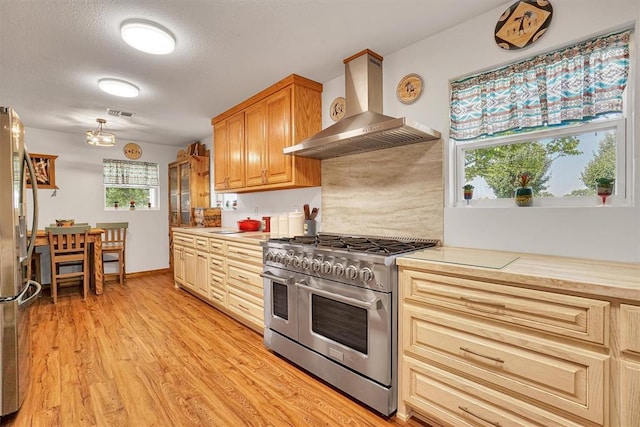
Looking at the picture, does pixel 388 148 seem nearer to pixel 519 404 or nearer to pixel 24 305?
pixel 519 404

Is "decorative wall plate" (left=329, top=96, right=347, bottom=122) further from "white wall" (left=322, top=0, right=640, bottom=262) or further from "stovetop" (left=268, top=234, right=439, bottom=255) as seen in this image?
"stovetop" (left=268, top=234, right=439, bottom=255)

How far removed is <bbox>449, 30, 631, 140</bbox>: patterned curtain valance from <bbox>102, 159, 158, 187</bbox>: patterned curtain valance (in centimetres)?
534

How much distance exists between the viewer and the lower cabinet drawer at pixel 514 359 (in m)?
1.15

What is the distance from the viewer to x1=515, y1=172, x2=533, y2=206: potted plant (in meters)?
1.83

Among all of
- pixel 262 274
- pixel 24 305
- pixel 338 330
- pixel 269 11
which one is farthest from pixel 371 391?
pixel 269 11

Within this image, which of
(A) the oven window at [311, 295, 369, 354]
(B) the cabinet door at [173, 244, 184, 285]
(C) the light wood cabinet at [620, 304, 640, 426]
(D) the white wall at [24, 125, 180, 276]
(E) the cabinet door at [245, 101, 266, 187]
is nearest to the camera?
(C) the light wood cabinet at [620, 304, 640, 426]

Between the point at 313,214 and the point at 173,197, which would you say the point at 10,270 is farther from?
the point at 173,197

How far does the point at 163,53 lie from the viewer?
229cm

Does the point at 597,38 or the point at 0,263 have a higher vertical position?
the point at 597,38

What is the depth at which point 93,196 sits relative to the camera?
5.04 metres

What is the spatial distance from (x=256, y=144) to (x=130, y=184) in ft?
11.2

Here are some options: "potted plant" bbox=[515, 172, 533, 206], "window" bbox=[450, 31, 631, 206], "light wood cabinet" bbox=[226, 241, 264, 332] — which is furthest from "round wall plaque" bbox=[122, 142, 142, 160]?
"potted plant" bbox=[515, 172, 533, 206]

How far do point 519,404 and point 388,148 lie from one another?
1790mm

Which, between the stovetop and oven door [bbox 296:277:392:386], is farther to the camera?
the stovetop
